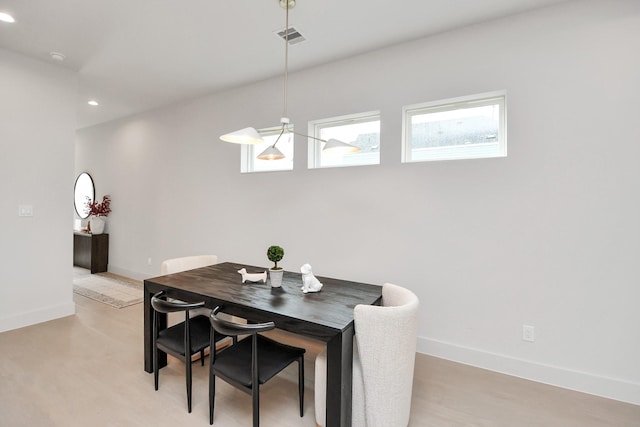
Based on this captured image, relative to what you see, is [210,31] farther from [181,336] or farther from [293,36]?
[181,336]

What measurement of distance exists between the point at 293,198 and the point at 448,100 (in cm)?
189

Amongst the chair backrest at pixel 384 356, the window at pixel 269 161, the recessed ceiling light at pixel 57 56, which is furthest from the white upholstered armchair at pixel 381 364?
the recessed ceiling light at pixel 57 56

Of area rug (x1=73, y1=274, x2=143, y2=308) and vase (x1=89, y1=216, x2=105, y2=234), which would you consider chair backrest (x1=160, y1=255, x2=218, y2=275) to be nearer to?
area rug (x1=73, y1=274, x2=143, y2=308)

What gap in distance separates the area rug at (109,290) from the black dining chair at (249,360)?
2.76 meters

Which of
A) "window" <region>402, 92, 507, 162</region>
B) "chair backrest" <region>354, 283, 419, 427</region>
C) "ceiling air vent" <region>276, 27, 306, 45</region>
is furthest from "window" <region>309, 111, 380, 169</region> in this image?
"chair backrest" <region>354, 283, 419, 427</region>

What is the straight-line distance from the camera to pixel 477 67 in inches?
100

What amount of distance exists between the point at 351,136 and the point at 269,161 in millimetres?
1162

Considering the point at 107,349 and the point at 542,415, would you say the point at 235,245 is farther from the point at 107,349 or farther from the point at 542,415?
the point at 542,415

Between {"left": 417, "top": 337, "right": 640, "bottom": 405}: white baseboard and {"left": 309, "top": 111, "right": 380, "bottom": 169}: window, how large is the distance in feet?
6.15

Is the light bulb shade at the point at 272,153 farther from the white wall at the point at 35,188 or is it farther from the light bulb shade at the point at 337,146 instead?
the white wall at the point at 35,188

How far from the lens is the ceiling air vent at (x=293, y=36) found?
2.67 m

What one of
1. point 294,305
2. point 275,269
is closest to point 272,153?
point 275,269

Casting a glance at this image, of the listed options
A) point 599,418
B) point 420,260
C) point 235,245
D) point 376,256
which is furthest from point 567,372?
point 235,245

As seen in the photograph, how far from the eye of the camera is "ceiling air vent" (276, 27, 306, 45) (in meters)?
2.67
